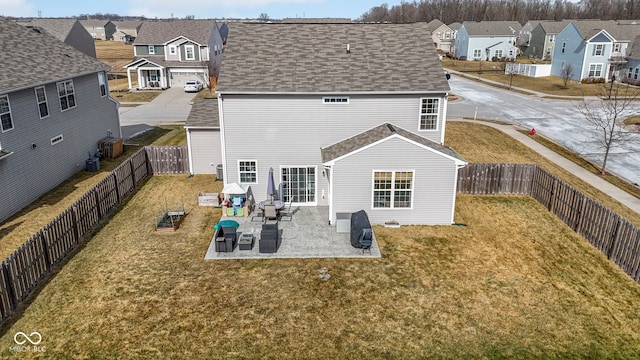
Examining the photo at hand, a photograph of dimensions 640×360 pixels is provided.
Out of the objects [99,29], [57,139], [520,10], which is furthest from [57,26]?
[520,10]

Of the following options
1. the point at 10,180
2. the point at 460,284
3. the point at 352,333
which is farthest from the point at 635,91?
the point at 10,180

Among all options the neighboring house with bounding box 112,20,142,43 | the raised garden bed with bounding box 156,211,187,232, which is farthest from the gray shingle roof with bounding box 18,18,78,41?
the neighboring house with bounding box 112,20,142,43

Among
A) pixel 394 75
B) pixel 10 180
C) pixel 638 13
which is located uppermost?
pixel 638 13

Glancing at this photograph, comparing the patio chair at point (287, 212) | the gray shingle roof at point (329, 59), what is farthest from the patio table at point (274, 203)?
the gray shingle roof at point (329, 59)

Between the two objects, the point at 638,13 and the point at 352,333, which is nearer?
the point at 352,333

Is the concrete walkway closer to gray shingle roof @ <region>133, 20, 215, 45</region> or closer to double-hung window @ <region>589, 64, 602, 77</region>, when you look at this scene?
double-hung window @ <region>589, 64, 602, 77</region>

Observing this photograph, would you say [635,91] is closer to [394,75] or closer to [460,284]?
[394,75]
